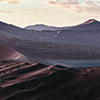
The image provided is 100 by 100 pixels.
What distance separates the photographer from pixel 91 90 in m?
12.7

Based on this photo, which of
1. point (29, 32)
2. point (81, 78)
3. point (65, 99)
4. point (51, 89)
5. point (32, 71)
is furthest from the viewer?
point (29, 32)

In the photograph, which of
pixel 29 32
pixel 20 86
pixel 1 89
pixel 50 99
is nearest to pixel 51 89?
pixel 50 99

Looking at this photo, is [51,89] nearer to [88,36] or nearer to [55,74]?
[55,74]

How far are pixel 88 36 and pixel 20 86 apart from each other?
96.6 meters

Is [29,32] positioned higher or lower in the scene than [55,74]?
higher

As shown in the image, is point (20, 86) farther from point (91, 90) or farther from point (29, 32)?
point (29, 32)

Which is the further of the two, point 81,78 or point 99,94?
point 81,78

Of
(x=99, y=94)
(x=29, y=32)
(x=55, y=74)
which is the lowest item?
(x=99, y=94)

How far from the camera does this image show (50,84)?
1351 centimetres

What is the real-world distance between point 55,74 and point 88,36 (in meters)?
95.1

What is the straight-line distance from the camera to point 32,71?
16.1 m

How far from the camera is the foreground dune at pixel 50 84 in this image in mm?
12352

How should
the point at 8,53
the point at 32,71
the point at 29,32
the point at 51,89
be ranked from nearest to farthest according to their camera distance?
the point at 51,89
the point at 32,71
the point at 8,53
the point at 29,32

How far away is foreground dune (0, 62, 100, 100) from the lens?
12352mm
